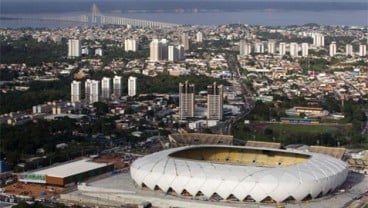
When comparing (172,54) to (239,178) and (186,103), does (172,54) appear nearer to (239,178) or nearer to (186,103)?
(186,103)

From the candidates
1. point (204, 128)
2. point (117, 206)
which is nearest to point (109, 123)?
point (204, 128)

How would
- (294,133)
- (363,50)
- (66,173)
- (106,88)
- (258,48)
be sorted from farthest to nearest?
1. (258,48)
2. (363,50)
3. (106,88)
4. (294,133)
5. (66,173)

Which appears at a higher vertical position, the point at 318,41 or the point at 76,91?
the point at 318,41

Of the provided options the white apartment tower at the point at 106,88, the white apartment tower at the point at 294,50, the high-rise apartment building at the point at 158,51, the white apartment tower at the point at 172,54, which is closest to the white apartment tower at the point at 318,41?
the white apartment tower at the point at 294,50

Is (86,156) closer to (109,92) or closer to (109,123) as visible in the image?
(109,123)

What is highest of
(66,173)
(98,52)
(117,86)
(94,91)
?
(98,52)

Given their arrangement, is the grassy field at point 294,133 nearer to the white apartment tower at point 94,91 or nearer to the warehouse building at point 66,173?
the warehouse building at point 66,173

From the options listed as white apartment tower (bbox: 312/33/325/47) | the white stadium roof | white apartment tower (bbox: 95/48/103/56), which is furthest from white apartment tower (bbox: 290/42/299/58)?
the white stadium roof

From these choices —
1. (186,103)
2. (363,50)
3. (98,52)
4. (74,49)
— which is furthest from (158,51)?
(186,103)
